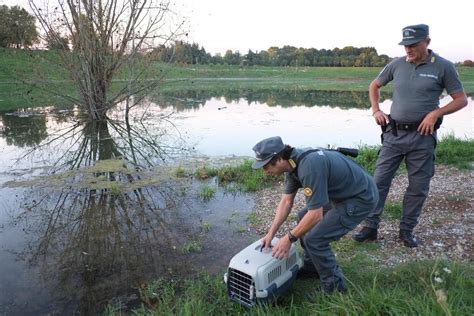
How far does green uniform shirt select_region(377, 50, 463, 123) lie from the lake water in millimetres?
2505

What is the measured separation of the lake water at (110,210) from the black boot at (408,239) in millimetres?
1868

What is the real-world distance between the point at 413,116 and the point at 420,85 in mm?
338

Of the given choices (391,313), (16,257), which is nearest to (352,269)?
(391,313)

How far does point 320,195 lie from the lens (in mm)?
2955

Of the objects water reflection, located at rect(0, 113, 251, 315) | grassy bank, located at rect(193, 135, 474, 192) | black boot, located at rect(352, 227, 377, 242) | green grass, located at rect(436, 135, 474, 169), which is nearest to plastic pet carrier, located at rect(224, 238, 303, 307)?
water reflection, located at rect(0, 113, 251, 315)

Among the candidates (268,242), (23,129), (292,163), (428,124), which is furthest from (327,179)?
(23,129)

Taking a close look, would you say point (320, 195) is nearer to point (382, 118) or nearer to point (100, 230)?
point (382, 118)

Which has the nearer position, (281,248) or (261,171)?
(281,248)

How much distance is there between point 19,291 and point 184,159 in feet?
18.5

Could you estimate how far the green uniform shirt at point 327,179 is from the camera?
2953 millimetres

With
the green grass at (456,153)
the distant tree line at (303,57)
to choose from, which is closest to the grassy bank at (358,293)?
the green grass at (456,153)

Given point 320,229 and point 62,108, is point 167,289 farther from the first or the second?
point 62,108

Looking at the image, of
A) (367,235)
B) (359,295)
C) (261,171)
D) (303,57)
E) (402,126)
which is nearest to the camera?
(359,295)

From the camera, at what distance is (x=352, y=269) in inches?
154
